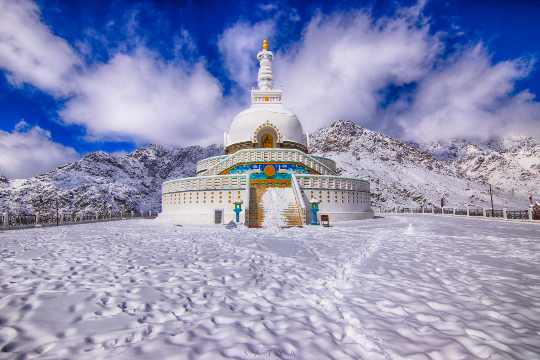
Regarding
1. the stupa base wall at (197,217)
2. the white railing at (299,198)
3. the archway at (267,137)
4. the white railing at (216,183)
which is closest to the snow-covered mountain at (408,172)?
the archway at (267,137)

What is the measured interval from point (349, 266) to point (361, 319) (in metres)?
3.28

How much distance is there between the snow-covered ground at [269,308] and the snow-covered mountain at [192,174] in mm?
78103

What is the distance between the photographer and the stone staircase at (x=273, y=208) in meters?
20.1

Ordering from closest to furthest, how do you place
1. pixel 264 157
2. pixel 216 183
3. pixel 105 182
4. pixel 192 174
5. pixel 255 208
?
pixel 255 208 → pixel 216 183 → pixel 264 157 → pixel 105 182 → pixel 192 174

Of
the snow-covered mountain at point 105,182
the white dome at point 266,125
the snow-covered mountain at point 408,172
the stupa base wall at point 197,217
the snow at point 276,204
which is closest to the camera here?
the snow at point 276,204

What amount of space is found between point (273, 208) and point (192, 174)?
115744 mm

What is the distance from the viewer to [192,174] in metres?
131

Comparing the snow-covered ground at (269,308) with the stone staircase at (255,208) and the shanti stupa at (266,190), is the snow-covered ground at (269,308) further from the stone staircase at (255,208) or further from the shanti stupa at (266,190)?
the shanti stupa at (266,190)

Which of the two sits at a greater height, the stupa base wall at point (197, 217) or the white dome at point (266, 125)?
the white dome at point (266, 125)

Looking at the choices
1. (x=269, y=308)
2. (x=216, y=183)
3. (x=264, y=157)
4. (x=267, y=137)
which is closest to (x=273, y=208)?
(x=216, y=183)

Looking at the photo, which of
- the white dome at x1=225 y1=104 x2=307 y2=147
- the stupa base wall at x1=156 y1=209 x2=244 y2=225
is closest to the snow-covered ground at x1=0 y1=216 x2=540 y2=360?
the stupa base wall at x1=156 y1=209 x2=244 y2=225

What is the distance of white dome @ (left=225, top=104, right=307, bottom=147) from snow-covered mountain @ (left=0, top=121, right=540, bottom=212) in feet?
175

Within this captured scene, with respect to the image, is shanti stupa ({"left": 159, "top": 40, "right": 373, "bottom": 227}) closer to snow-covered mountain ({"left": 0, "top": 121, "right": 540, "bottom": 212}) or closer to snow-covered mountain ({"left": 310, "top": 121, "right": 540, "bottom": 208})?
snow-covered mountain ({"left": 0, "top": 121, "right": 540, "bottom": 212})

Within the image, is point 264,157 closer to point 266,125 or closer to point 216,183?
point 266,125
